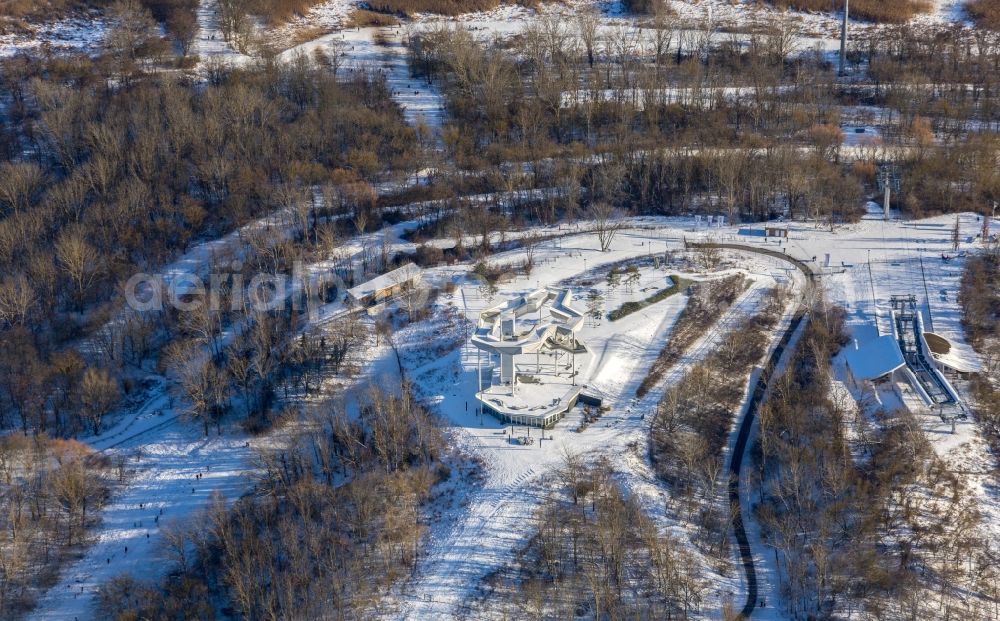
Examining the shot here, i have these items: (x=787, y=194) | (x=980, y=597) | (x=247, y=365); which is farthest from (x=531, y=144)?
(x=980, y=597)

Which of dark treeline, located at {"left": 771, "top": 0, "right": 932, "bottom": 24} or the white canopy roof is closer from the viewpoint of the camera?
the white canopy roof

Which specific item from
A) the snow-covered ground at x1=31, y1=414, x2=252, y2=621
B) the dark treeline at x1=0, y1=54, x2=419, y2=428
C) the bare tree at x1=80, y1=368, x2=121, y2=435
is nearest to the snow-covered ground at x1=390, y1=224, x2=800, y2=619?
the snow-covered ground at x1=31, y1=414, x2=252, y2=621

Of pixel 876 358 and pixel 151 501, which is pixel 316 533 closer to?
pixel 151 501

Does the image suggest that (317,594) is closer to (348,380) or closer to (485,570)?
(485,570)

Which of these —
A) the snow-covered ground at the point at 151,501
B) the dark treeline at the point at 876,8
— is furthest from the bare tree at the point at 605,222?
the dark treeline at the point at 876,8

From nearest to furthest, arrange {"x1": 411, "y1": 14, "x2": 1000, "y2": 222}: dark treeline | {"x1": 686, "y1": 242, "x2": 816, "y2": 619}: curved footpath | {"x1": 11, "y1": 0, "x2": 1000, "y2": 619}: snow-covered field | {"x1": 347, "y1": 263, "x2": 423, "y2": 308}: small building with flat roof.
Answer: {"x1": 686, "y1": 242, "x2": 816, "y2": 619}: curved footpath → {"x1": 11, "y1": 0, "x2": 1000, "y2": 619}: snow-covered field → {"x1": 347, "y1": 263, "x2": 423, "y2": 308}: small building with flat roof → {"x1": 411, "y1": 14, "x2": 1000, "y2": 222}: dark treeline

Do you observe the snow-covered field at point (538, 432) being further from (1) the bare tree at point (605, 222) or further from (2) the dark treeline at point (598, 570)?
(2) the dark treeline at point (598, 570)

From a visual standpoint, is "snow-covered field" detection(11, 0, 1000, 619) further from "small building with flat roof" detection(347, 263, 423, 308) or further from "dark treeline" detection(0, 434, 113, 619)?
"small building with flat roof" detection(347, 263, 423, 308)

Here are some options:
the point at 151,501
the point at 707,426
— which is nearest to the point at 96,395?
the point at 151,501
